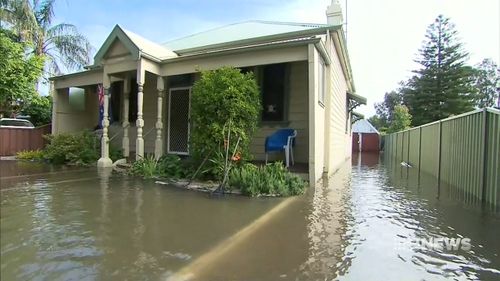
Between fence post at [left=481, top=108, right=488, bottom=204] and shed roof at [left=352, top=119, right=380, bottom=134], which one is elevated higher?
shed roof at [left=352, top=119, right=380, bottom=134]

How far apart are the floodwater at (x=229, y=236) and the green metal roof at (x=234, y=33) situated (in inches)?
257

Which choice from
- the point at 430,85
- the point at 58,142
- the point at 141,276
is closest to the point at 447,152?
the point at 141,276

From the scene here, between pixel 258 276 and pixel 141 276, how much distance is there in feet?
3.16

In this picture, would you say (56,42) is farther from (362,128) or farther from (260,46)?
(362,128)

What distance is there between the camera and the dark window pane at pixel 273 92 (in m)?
10.4

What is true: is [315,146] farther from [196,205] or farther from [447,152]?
[447,152]

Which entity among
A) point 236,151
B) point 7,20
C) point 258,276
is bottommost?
point 258,276

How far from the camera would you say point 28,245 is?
3621mm

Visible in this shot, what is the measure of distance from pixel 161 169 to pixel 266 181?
9.46ft

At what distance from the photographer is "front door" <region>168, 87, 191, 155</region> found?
11792 mm

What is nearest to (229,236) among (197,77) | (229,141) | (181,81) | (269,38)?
(229,141)

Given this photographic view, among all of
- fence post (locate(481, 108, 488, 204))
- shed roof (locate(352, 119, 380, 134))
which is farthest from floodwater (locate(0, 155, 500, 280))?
shed roof (locate(352, 119, 380, 134))

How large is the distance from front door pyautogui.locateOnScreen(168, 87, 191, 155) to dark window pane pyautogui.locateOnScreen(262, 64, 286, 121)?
2.54 m

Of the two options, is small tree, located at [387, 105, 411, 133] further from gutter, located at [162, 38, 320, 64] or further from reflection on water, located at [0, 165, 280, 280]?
reflection on water, located at [0, 165, 280, 280]
